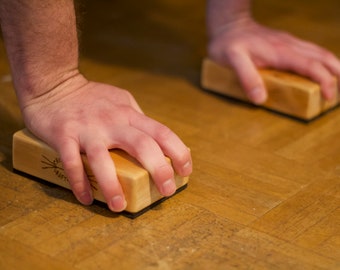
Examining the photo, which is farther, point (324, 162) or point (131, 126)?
point (324, 162)

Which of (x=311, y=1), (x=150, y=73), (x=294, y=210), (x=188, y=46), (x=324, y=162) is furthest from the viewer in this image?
(x=311, y=1)

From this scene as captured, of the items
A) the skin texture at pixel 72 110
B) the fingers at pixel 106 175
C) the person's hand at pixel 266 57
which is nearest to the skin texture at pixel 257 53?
the person's hand at pixel 266 57

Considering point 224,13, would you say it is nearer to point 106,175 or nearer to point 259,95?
point 259,95

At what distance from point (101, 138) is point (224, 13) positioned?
1.69 feet

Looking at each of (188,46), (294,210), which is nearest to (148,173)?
(294,210)

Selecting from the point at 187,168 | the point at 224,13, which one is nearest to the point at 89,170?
the point at 187,168

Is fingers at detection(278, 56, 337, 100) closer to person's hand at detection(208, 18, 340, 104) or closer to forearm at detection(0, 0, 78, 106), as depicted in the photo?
person's hand at detection(208, 18, 340, 104)

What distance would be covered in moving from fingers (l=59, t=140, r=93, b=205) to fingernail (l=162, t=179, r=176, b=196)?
3.7 inches

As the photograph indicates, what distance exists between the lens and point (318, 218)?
2.89 feet

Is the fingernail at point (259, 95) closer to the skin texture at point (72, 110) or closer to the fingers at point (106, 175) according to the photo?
the skin texture at point (72, 110)

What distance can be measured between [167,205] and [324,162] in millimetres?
264

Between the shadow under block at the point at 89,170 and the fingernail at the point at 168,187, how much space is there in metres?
0.02

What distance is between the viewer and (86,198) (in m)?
0.88

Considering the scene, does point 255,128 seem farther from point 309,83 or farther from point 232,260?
point 232,260
